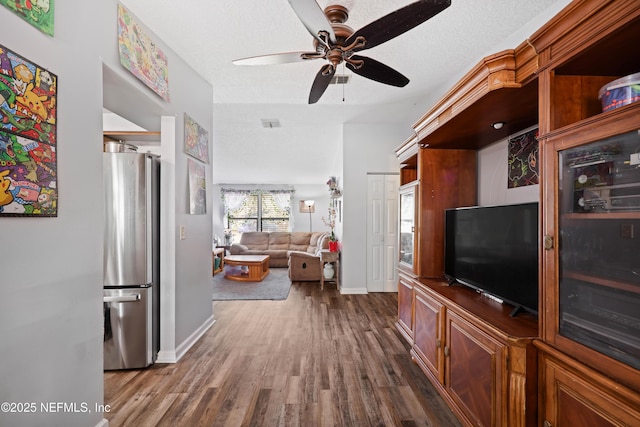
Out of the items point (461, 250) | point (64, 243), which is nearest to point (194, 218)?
point (64, 243)

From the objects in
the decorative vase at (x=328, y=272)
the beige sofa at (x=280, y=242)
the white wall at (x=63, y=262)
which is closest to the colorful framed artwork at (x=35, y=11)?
the white wall at (x=63, y=262)

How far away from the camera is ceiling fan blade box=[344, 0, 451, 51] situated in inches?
53.1

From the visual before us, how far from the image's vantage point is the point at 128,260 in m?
2.31

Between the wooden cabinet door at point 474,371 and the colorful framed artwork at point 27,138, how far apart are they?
2.27 meters

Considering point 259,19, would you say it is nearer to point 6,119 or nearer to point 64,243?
point 6,119

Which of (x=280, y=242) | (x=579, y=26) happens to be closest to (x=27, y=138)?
(x=579, y=26)

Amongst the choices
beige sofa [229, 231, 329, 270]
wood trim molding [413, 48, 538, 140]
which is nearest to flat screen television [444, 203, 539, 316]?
wood trim molding [413, 48, 538, 140]

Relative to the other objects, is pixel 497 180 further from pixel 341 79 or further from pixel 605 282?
pixel 341 79

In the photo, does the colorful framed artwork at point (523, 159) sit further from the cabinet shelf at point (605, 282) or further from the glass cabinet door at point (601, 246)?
the cabinet shelf at point (605, 282)

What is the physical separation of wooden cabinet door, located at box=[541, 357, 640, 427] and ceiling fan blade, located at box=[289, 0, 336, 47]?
73.2 inches

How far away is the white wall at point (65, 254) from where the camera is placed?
1.15 meters

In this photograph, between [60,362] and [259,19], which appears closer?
[60,362]

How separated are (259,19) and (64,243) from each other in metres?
1.93

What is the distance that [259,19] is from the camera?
2.09 metres
